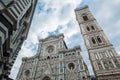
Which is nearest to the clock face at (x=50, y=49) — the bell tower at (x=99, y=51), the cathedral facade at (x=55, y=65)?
the cathedral facade at (x=55, y=65)

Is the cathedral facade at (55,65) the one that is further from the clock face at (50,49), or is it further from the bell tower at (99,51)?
the bell tower at (99,51)

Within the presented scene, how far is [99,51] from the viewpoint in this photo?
23.5 metres

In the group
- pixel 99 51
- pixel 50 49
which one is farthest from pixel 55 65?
pixel 99 51

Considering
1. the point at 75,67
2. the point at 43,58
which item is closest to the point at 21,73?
the point at 43,58

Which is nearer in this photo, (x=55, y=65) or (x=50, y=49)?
(x=55, y=65)

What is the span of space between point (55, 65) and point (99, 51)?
964 cm

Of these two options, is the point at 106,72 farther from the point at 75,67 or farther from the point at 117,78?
the point at 75,67

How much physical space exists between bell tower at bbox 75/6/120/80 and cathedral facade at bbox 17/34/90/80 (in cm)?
231

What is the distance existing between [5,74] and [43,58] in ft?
67.9

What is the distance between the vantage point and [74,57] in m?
23.9

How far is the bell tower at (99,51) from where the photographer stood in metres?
19.4

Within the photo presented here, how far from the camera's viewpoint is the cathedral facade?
2148 cm

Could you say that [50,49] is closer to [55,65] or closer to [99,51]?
[55,65]

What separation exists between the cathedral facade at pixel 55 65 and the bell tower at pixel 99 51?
2307 mm
